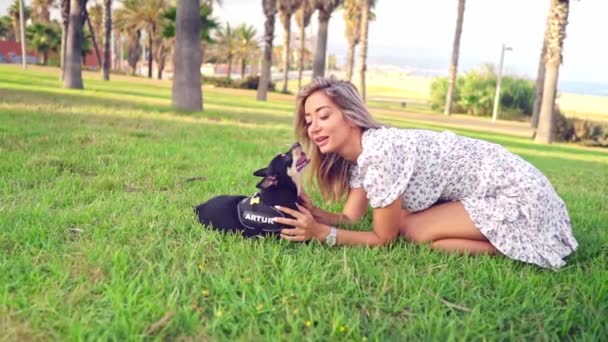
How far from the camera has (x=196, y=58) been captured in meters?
13.2

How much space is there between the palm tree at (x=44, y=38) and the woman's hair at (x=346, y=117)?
5337 centimetres

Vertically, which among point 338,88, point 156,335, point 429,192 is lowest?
point 156,335

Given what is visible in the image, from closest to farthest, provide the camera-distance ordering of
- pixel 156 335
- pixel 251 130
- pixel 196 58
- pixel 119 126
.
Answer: pixel 156 335 → pixel 119 126 → pixel 251 130 → pixel 196 58

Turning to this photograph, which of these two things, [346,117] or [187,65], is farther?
[187,65]

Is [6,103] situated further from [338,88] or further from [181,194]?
[338,88]

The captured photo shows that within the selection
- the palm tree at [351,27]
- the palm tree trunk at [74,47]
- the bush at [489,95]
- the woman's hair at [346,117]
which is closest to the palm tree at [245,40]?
the palm tree at [351,27]

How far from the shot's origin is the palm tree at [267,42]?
25406 mm

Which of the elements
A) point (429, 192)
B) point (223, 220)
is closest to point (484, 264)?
point (429, 192)

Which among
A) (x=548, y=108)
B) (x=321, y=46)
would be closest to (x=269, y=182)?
(x=548, y=108)

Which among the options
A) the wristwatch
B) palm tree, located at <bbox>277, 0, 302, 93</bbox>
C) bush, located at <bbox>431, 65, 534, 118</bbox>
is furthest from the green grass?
bush, located at <bbox>431, 65, 534, 118</bbox>

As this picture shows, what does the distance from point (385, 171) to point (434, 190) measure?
1.75ft

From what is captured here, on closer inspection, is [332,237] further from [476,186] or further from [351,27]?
[351,27]

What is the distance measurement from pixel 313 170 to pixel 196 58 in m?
10.3

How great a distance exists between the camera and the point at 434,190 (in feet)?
10.7
